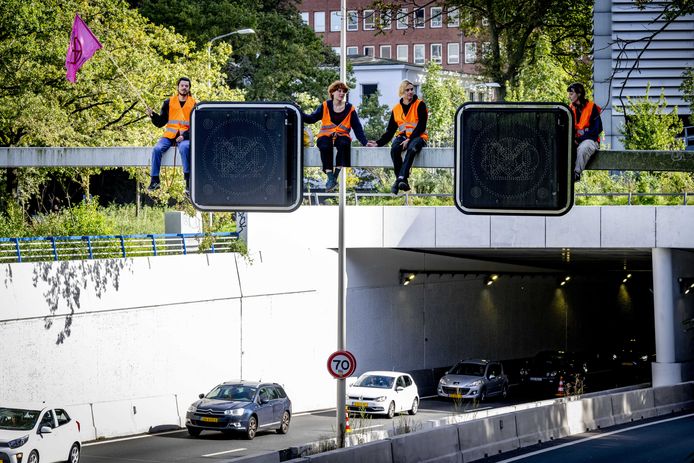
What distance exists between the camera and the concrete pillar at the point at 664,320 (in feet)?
139

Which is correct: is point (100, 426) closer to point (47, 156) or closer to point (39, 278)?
point (39, 278)

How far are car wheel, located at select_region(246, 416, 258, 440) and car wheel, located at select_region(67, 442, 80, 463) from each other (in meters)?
6.67

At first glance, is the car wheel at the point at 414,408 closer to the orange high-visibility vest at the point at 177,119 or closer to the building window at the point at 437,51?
the orange high-visibility vest at the point at 177,119

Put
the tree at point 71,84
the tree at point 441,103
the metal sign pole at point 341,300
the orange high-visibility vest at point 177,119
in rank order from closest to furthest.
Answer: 1. the orange high-visibility vest at point 177,119
2. the metal sign pole at point 341,300
3. the tree at point 71,84
4. the tree at point 441,103

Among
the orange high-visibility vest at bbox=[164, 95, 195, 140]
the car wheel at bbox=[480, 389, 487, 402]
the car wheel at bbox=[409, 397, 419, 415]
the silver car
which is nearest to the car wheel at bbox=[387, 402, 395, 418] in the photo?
the car wheel at bbox=[409, 397, 419, 415]

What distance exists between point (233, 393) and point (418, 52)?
9085cm

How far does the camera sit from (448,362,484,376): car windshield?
44219 mm

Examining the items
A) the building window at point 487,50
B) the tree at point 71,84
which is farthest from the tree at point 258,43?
the tree at point 71,84

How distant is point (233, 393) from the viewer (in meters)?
32.4

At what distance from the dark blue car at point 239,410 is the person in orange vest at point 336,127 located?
72.4ft

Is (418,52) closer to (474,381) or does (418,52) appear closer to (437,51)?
(437,51)

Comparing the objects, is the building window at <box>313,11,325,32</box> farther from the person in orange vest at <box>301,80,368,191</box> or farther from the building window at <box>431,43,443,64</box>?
the person in orange vest at <box>301,80,368,191</box>

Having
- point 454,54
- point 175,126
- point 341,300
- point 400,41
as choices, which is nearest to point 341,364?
point 341,300

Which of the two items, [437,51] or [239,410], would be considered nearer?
[239,410]
